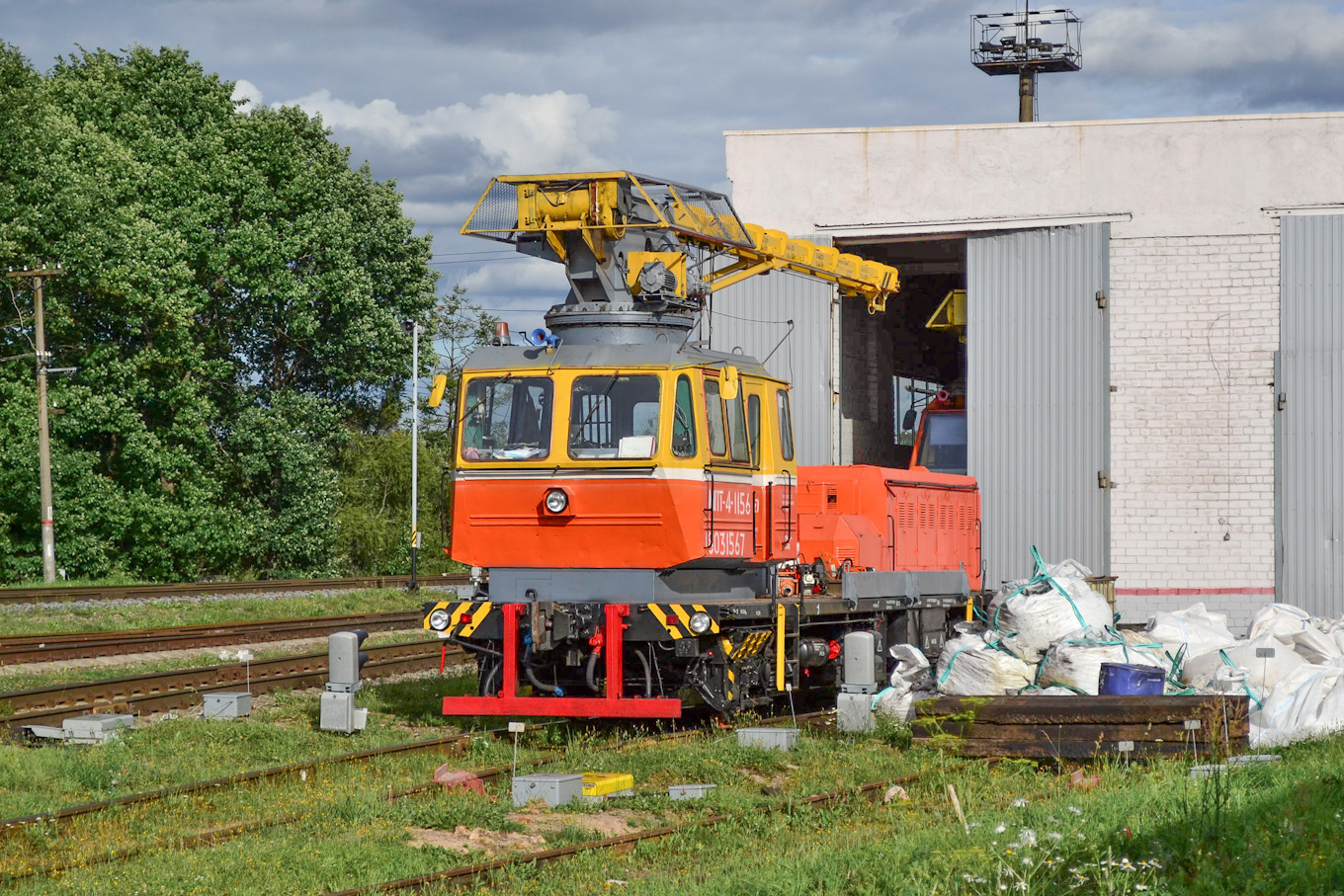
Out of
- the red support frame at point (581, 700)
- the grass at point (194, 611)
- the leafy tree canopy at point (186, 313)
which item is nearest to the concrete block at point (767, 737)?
the red support frame at point (581, 700)

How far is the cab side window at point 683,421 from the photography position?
1238 centimetres

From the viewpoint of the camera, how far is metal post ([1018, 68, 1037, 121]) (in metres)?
39.6

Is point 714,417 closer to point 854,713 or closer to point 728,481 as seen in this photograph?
point 728,481

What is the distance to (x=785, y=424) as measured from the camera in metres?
13.8

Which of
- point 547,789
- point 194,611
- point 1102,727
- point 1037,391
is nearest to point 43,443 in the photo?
point 194,611

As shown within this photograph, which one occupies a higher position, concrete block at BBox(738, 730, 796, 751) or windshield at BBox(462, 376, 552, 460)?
windshield at BBox(462, 376, 552, 460)

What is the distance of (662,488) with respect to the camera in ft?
40.2

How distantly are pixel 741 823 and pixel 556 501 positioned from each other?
13.7 ft

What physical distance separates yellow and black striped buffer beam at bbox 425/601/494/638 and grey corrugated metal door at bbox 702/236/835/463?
1102 cm

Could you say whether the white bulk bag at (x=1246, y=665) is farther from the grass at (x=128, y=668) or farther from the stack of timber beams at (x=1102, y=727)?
the grass at (x=128, y=668)

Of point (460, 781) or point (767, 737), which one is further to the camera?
point (767, 737)

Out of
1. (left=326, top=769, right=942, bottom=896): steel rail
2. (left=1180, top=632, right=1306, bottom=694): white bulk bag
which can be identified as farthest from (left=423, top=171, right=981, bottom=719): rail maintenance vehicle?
(left=1180, top=632, right=1306, bottom=694): white bulk bag

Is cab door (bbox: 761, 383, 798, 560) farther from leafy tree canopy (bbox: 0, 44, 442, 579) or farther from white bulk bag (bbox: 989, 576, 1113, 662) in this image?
leafy tree canopy (bbox: 0, 44, 442, 579)

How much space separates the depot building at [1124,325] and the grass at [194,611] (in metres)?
10.4
